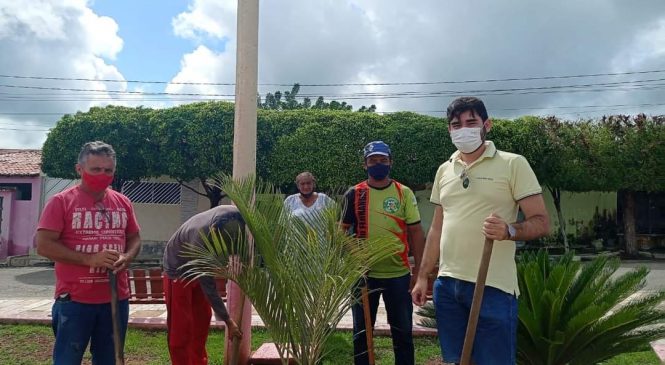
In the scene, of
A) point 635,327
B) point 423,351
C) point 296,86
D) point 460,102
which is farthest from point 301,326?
point 296,86

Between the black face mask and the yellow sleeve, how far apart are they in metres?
1.30

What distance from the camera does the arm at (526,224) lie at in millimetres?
2365

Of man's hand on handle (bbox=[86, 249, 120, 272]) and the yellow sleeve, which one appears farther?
man's hand on handle (bbox=[86, 249, 120, 272])

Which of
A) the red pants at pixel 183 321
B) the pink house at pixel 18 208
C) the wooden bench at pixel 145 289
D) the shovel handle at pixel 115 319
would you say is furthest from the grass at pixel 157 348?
the pink house at pixel 18 208

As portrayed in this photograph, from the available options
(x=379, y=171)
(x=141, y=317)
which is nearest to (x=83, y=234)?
(x=379, y=171)

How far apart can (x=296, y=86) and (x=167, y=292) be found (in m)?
31.1

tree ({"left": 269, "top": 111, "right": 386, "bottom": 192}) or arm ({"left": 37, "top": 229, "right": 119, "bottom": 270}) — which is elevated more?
tree ({"left": 269, "top": 111, "right": 386, "bottom": 192})

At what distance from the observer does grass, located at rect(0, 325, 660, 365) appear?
4867mm

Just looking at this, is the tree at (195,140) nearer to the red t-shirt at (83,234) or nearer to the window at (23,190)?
the window at (23,190)

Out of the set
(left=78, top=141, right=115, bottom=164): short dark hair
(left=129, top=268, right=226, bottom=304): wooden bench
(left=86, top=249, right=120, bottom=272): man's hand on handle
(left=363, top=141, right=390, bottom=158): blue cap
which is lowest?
(left=129, top=268, right=226, bottom=304): wooden bench

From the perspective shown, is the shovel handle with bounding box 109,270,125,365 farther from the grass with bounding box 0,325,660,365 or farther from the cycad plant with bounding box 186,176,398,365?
the grass with bounding box 0,325,660,365

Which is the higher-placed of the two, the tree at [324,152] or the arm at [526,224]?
the tree at [324,152]

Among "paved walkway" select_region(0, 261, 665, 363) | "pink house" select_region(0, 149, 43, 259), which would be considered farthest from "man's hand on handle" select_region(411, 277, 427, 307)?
"pink house" select_region(0, 149, 43, 259)

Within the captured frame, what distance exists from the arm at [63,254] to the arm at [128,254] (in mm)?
56
